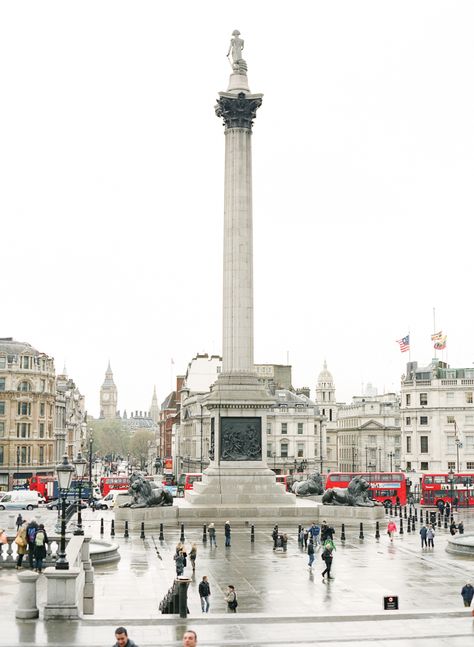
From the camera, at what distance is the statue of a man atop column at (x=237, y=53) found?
58562 mm

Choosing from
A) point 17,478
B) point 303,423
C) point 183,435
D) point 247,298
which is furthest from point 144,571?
point 183,435

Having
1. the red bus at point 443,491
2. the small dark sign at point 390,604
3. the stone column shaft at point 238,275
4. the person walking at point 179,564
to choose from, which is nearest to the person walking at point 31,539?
the person walking at point 179,564

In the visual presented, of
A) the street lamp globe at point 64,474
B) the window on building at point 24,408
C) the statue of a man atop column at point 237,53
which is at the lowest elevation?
the street lamp globe at point 64,474

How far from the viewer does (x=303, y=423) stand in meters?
111

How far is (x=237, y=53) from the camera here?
194 ft

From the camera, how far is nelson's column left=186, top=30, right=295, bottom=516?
51.6m

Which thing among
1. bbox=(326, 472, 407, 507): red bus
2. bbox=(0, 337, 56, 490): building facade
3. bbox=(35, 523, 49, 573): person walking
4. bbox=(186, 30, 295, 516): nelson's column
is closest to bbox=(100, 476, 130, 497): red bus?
bbox=(0, 337, 56, 490): building facade

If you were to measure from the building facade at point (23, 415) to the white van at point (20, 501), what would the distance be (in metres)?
23.4

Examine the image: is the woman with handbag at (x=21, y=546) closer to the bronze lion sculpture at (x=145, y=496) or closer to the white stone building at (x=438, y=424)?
the bronze lion sculpture at (x=145, y=496)

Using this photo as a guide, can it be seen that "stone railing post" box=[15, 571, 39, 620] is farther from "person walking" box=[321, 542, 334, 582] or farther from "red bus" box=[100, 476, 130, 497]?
"red bus" box=[100, 476, 130, 497]

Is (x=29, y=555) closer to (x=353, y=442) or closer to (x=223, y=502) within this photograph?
(x=223, y=502)

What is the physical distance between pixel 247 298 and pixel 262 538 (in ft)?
59.3

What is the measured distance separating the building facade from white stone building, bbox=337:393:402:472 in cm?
5506

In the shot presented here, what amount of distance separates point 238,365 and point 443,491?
82.5 ft
